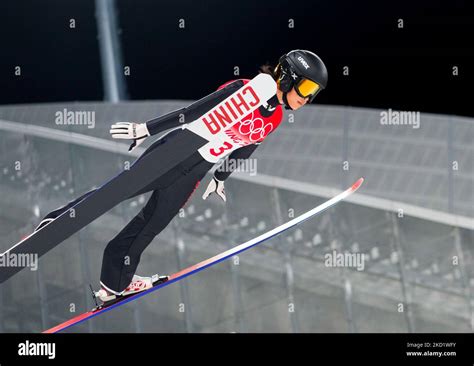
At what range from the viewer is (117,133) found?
50.4 feet

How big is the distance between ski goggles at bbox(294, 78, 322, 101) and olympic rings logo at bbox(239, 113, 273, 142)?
581 mm

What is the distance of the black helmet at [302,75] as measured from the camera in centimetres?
1562

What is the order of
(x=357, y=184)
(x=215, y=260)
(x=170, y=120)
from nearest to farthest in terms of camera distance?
(x=170, y=120), (x=215, y=260), (x=357, y=184)

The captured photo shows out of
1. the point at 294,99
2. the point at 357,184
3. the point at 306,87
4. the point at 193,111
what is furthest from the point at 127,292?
the point at 357,184

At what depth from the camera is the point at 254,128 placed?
1579 centimetres

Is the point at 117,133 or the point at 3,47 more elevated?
the point at 3,47

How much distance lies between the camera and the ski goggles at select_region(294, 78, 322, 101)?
1563 cm

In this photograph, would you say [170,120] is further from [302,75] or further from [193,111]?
[302,75]

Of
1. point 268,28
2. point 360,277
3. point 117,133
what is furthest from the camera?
point 360,277

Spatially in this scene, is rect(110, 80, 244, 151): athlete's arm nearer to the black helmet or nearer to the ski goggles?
the black helmet

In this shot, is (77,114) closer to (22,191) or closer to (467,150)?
(22,191)

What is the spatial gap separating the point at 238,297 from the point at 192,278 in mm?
802

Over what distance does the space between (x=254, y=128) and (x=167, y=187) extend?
52.7 inches

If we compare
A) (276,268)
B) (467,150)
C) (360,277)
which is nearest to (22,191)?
(276,268)
